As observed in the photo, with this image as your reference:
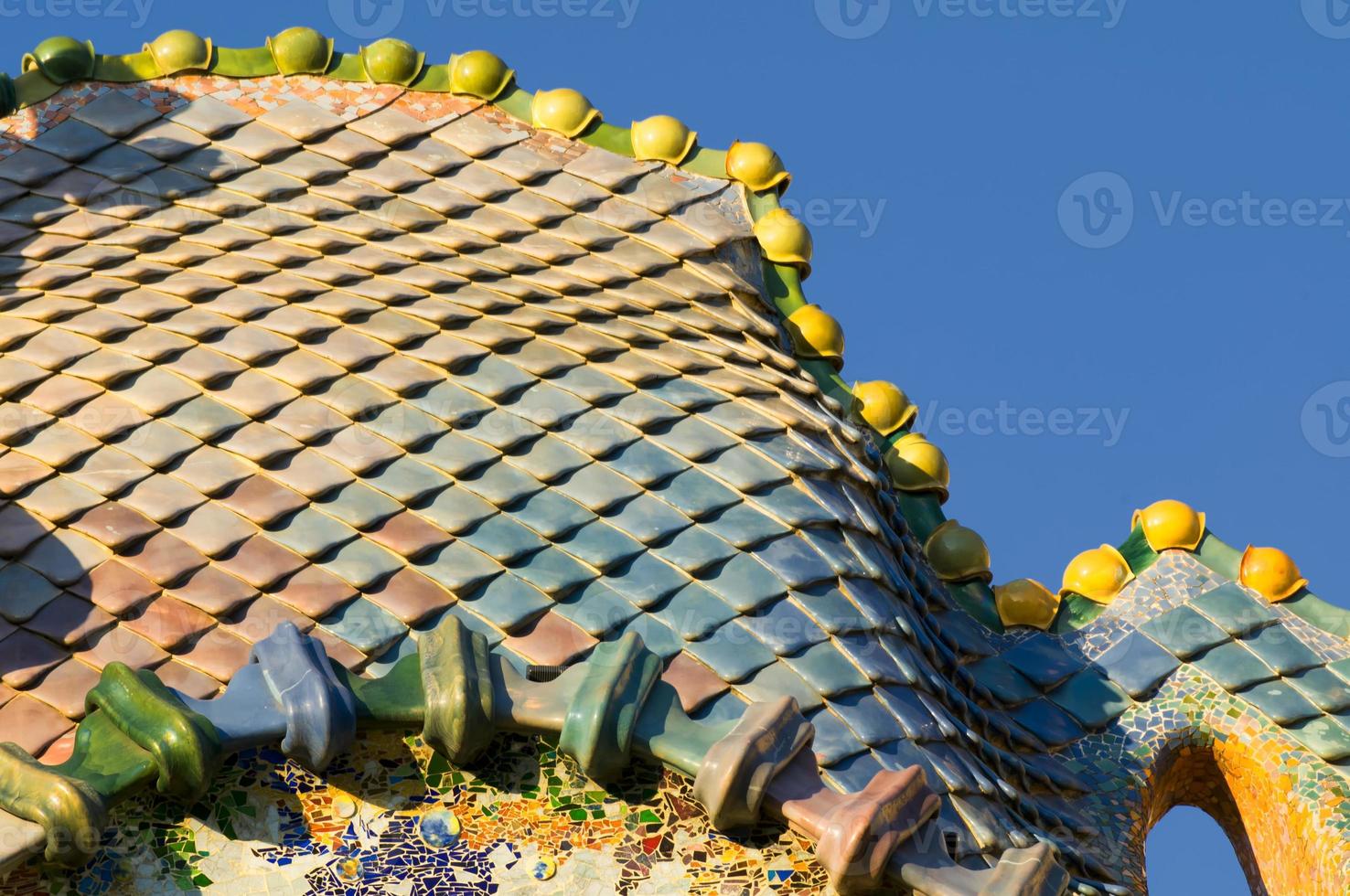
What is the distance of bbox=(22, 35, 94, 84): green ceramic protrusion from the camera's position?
37.7 ft

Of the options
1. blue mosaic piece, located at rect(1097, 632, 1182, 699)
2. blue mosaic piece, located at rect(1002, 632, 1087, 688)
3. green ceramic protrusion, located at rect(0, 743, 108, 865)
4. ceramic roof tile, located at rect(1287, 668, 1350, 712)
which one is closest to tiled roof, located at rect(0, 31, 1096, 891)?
blue mosaic piece, located at rect(1002, 632, 1087, 688)

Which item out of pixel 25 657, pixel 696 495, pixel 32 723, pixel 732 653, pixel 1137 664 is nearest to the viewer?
pixel 32 723

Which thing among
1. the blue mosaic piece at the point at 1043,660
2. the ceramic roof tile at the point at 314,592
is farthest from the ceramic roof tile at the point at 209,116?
the blue mosaic piece at the point at 1043,660

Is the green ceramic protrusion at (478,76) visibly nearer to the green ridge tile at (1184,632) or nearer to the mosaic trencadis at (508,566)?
the mosaic trencadis at (508,566)

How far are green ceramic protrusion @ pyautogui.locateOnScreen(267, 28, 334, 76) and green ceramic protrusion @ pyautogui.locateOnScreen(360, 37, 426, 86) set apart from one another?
0.81 feet

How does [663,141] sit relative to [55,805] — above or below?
above

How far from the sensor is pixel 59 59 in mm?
11484

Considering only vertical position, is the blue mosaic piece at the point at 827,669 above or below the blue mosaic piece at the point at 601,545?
above

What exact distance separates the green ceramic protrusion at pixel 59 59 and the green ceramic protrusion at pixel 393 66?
1320mm

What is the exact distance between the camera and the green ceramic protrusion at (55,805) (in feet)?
24.9

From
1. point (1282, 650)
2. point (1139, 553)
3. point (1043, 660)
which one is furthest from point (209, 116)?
point (1282, 650)

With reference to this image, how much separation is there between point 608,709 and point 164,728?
1.39 meters

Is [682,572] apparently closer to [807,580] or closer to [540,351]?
[807,580]

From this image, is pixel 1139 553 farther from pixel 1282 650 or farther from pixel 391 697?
pixel 391 697
